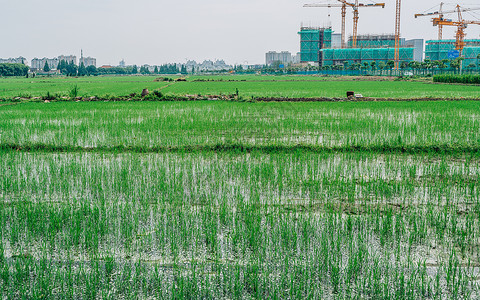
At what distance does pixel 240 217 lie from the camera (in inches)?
193

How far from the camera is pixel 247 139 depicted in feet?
33.8

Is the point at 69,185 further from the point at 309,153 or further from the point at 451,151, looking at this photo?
the point at 451,151

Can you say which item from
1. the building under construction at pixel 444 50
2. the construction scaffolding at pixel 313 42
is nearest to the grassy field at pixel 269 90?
the building under construction at pixel 444 50

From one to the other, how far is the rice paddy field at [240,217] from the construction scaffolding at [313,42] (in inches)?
5043

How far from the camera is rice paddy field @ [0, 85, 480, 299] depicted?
3443 mm

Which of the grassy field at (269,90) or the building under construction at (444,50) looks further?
the building under construction at (444,50)

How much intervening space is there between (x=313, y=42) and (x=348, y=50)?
20.4m

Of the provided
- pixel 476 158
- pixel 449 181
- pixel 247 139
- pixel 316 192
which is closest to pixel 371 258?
pixel 316 192

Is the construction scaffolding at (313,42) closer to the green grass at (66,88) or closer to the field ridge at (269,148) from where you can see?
the green grass at (66,88)

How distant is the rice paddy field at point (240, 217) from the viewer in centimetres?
344

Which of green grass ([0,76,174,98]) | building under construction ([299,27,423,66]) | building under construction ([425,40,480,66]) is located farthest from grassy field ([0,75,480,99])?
building under construction ([425,40,480,66])

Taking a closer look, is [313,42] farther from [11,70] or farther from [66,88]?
[66,88]

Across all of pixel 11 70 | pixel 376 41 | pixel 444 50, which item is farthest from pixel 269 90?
pixel 376 41

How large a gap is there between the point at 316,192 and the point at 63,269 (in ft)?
12.0
